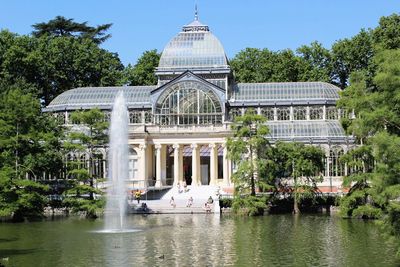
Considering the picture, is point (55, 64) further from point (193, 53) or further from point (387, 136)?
point (387, 136)

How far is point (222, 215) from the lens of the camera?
59500 mm

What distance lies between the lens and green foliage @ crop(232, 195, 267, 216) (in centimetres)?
5825

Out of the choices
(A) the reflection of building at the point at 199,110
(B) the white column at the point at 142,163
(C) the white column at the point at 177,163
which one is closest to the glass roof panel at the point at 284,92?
(A) the reflection of building at the point at 199,110

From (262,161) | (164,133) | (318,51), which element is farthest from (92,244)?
(318,51)

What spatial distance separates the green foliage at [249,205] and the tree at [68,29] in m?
59.2

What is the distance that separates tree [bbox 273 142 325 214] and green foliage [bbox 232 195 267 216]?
12.8ft

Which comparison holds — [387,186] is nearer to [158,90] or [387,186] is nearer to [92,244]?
[92,244]

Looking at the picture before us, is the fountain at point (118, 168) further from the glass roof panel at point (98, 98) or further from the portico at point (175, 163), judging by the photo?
the glass roof panel at point (98, 98)

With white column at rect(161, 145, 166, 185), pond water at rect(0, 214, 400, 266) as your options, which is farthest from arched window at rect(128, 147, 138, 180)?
pond water at rect(0, 214, 400, 266)

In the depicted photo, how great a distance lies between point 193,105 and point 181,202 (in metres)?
15.8

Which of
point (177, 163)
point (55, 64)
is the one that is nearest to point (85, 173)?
point (177, 163)

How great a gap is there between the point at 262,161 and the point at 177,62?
25.5 meters

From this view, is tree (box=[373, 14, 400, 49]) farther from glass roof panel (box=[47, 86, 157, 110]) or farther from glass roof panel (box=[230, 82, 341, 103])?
glass roof panel (box=[47, 86, 157, 110])

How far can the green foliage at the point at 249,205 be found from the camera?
58.2 m
